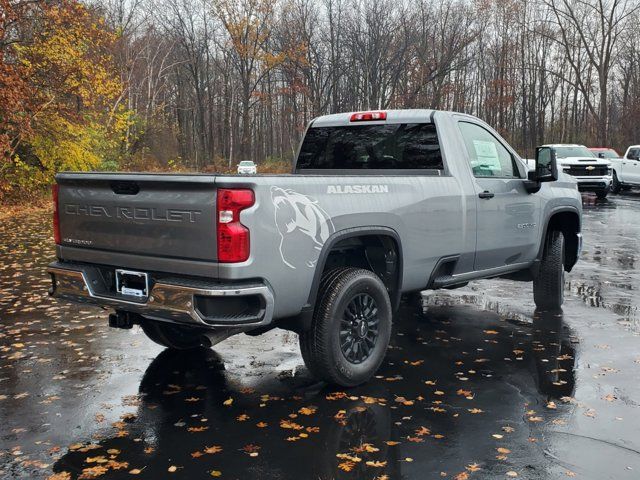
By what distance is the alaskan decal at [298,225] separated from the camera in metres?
4.24

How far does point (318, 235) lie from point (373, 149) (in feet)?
6.83

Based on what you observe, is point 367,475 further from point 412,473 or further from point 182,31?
point 182,31

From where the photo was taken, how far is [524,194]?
22.2 ft

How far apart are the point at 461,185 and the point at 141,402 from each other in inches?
132

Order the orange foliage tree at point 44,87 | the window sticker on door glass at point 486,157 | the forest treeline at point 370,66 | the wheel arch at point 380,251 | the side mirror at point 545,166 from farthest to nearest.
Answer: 1. the forest treeline at point 370,66
2. the orange foliage tree at point 44,87
3. the side mirror at point 545,166
4. the window sticker on door glass at point 486,157
5. the wheel arch at point 380,251

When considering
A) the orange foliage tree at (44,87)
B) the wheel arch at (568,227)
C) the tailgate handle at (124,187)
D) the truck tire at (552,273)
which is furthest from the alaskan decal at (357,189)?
the orange foliage tree at (44,87)

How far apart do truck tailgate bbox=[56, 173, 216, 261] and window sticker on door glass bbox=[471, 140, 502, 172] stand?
10.3 feet

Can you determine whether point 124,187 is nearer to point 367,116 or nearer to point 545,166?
point 367,116

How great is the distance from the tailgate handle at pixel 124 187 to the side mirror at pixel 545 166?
418 cm

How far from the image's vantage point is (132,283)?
14.9 ft

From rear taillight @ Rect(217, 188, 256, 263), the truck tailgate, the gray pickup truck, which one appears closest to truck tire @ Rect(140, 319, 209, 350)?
the gray pickup truck

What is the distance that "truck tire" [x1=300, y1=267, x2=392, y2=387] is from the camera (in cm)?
472

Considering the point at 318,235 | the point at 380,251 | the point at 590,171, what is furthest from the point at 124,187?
the point at 590,171

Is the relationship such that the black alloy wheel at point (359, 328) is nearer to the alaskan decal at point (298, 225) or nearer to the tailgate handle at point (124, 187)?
the alaskan decal at point (298, 225)
